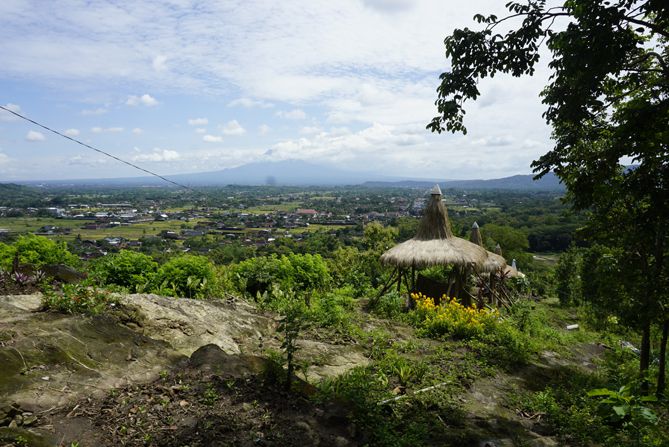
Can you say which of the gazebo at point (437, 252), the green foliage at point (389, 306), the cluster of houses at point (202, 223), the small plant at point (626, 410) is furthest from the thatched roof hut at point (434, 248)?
the cluster of houses at point (202, 223)

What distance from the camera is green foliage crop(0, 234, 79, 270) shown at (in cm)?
779

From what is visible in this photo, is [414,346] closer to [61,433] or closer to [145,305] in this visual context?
[145,305]

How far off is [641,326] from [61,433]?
7.48 meters

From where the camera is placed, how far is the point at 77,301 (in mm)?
5070

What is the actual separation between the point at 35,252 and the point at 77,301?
4.04 meters

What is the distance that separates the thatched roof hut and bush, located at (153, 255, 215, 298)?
5.74 meters

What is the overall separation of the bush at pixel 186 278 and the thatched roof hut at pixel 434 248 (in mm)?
5737

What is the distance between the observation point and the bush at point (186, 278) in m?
7.91

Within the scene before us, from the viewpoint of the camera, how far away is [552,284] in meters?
34.8

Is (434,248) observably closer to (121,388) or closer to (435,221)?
(435,221)

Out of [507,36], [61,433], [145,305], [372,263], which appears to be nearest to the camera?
[61,433]

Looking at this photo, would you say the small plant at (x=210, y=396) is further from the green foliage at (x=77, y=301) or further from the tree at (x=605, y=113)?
the tree at (x=605, y=113)

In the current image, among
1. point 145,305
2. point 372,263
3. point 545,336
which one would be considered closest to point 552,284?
point 372,263

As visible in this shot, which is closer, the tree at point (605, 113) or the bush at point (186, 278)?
the tree at point (605, 113)
